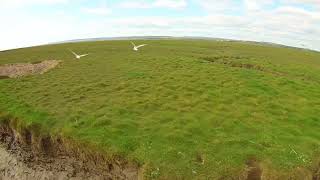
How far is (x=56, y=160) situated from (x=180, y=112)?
10.4 m

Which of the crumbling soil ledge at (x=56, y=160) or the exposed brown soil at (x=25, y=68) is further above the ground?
the exposed brown soil at (x=25, y=68)

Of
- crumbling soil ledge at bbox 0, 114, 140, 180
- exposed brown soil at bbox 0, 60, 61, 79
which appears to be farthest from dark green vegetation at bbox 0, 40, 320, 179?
exposed brown soil at bbox 0, 60, 61, 79

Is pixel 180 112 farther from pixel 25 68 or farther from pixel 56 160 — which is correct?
pixel 25 68

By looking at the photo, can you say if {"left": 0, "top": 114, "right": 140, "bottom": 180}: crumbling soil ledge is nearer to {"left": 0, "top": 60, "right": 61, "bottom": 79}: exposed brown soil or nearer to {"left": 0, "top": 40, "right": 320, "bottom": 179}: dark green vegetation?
{"left": 0, "top": 40, "right": 320, "bottom": 179}: dark green vegetation

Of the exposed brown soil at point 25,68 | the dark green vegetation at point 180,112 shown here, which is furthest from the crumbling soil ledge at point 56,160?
the exposed brown soil at point 25,68

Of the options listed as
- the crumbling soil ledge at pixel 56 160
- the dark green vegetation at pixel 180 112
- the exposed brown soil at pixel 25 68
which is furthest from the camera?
the exposed brown soil at pixel 25 68

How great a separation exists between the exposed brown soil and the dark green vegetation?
8.23 feet

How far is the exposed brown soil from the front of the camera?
51844 millimetres

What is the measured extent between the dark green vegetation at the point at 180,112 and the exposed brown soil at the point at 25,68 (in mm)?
2509

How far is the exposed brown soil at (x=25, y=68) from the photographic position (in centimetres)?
5184

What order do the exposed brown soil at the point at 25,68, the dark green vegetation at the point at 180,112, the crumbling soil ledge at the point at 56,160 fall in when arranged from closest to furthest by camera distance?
the dark green vegetation at the point at 180,112 < the crumbling soil ledge at the point at 56,160 < the exposed brown soil at the point at 25,68

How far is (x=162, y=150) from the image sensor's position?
27.1 metres

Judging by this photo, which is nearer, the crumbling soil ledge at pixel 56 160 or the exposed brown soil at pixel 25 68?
the crumbling soil ledge at pixel 56 160

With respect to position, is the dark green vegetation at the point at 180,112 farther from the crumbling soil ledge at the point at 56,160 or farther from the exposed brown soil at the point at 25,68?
the exposed brown soil at the point at 25,68
